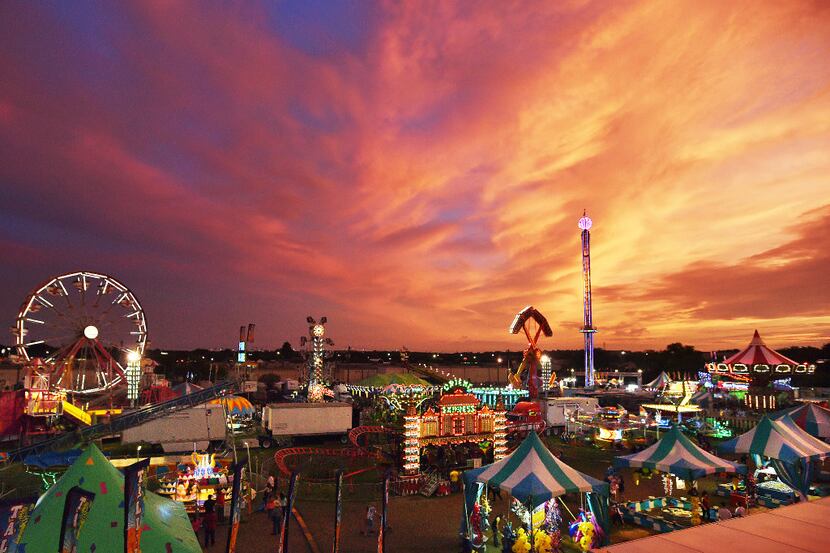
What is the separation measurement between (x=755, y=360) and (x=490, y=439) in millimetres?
28654

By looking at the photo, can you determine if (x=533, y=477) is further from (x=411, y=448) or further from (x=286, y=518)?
(x=411, y=448)

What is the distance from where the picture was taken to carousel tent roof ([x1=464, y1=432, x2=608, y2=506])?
13477mm

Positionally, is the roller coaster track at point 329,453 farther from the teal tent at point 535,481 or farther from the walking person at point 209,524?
the teal tent at point 535,481

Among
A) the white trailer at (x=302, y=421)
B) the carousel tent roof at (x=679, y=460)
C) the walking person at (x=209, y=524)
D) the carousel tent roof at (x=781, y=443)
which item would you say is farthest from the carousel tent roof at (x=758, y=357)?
the walking person at (x=209, y=524)

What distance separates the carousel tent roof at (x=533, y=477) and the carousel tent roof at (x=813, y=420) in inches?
790

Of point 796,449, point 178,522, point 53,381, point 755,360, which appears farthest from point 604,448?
point 53,381

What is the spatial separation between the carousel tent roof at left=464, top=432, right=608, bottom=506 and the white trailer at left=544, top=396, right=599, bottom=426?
21385mm

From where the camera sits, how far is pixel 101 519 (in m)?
10.3

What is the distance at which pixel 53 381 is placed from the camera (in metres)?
32.2

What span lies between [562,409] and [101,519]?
3039cm

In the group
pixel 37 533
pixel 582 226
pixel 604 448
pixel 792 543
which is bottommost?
pixel 604 448

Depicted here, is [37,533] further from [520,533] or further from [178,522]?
[520,533]

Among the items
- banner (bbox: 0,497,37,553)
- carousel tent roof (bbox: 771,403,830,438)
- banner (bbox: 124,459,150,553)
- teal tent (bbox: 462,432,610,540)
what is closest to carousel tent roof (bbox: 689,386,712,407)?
carousel tent roof (bbox: 771,403,830,438)

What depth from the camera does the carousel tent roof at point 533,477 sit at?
1348cm
